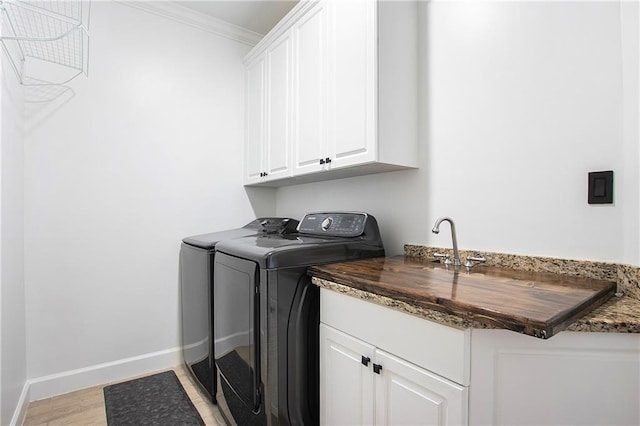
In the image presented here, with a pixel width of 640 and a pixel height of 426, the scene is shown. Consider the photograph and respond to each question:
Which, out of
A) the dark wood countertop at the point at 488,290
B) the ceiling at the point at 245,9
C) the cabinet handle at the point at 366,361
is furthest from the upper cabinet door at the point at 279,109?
the cabinet handle at the point at 366,361

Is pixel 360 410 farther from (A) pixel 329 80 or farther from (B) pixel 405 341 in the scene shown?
(A) pixel 329 80

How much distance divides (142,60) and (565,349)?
2.75 m

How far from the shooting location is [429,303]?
2.96 ft

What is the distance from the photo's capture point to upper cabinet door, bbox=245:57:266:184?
2455mm

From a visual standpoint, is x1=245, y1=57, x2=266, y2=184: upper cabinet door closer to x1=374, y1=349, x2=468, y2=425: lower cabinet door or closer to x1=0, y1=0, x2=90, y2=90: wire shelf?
x1=0, y1=0, x2=90, y2=90: wire shelf

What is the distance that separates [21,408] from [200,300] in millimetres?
1024

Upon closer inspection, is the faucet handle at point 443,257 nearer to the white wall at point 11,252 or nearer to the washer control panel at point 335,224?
the washer control panel at point 335,224

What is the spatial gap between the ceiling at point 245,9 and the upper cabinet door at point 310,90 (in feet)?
1.55

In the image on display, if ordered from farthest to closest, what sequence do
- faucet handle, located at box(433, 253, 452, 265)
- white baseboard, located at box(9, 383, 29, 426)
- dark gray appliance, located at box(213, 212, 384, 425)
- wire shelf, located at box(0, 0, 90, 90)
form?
wire shelf, located at box(0, 0, 90, 90), white baseboard, located at box(9, 383, 29, 426), faucet handle, located at box(433, 253, 452, 265), dark gray appliance, located at box(213, 212, 384, 425)

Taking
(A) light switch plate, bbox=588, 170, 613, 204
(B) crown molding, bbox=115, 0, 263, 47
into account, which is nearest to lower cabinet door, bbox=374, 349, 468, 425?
(A) light switch plate, bbox=588, 170, 613, 204

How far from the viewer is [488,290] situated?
0.97m

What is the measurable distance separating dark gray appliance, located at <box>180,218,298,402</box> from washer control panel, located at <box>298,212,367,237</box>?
256 millimetres

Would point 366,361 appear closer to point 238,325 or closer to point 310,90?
point 238,325

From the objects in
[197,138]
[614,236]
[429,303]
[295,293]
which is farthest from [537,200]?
[197,138]
